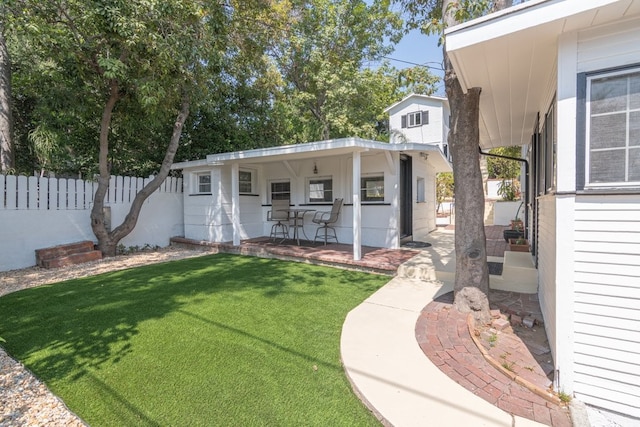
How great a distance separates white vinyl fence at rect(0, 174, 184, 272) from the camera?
19.9 feet

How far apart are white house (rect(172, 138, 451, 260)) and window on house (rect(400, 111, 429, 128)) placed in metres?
7.33

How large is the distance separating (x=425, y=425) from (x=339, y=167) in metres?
6.40

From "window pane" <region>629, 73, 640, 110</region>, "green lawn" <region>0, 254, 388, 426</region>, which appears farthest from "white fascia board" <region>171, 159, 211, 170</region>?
"window pane" <region>629, 73, 640, 110</region>

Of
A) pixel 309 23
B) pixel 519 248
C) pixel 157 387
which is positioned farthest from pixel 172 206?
pixel 309 23

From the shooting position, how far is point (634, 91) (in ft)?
6.46

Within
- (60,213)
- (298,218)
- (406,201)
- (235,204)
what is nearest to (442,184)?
(406,201)

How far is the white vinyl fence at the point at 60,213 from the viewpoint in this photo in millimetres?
6074

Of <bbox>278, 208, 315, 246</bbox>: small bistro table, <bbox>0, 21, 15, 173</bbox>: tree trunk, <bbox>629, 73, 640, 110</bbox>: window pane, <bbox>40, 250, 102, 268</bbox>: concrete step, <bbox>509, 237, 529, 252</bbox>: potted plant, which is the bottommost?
<bbox>40, 250, 102, 268</bbox>: concrete step

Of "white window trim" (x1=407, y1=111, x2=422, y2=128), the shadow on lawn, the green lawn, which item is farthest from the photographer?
"white window trim" (x1=407, y1=111, x2=422, y2=128)

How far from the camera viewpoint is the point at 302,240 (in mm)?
8508

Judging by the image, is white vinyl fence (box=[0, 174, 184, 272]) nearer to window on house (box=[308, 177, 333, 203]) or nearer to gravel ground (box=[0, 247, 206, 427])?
window on house (box=[308, 177, 333, 203])

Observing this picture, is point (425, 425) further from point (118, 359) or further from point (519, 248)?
point (519, 248)

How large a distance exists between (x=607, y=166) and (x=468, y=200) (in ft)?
5.09

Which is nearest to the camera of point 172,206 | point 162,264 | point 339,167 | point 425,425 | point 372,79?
point 425,425
